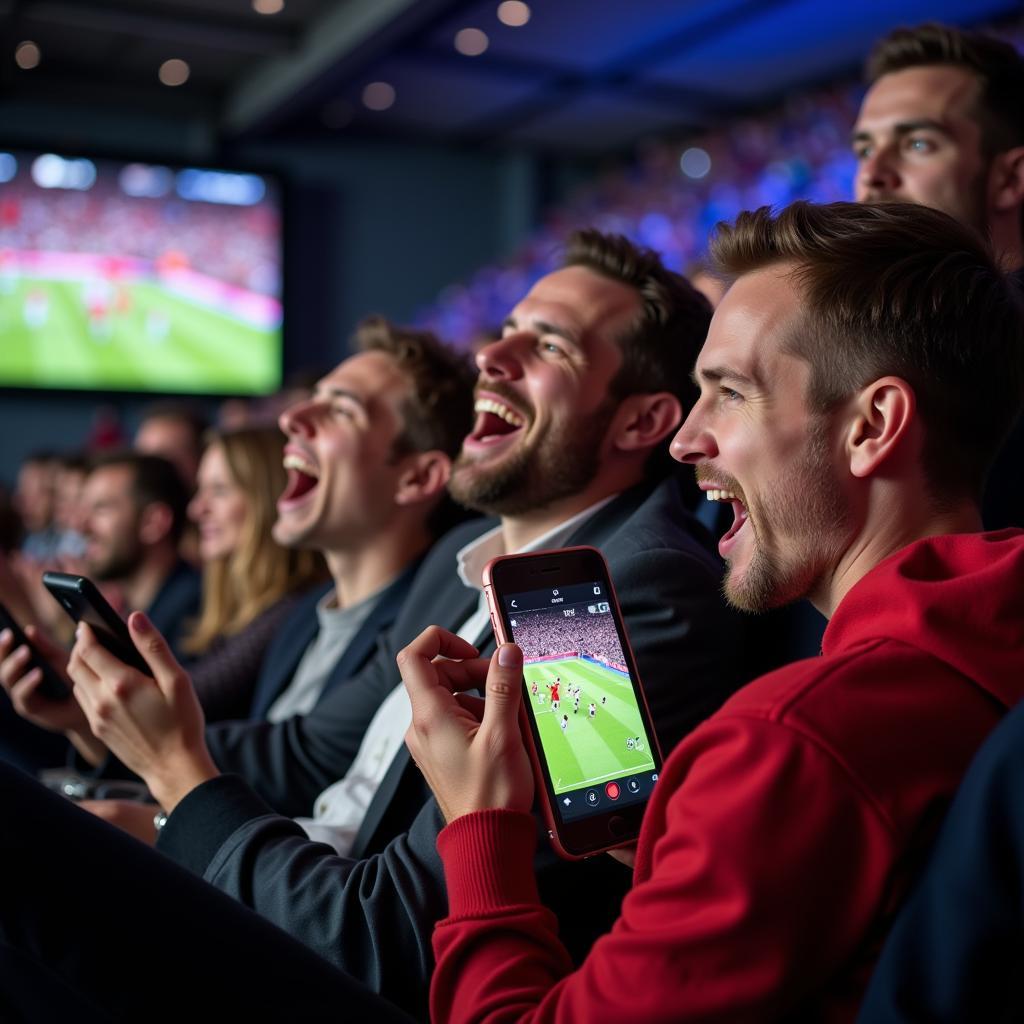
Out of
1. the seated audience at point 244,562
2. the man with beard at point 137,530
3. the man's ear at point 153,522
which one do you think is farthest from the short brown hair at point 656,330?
the man's ear at point 153,522

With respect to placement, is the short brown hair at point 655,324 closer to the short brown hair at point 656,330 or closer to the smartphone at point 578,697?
the short brown hair at point 656,330

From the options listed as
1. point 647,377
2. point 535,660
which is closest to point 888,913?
point 535,660

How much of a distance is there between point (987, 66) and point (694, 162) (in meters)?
4.40

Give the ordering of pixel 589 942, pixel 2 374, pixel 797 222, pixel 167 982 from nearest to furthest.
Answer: pixel 167 982 → pixel 797 222 → pixel 589 942 → pixel 2 374

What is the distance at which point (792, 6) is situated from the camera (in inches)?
203

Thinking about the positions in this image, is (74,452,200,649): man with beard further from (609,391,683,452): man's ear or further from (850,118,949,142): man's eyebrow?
(850,118,949,142): man's eyebrow

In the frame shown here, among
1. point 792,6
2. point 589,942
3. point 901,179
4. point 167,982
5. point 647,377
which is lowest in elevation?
point 589,942

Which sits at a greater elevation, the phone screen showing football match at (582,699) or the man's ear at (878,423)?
the man's ear at (878,423)

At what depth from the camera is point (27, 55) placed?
6.49 metres

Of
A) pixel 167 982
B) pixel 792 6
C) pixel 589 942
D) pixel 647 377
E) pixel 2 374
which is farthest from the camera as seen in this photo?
pixel 2 374

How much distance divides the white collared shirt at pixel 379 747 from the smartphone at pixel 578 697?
1.07 ft

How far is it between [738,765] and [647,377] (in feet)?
3.36

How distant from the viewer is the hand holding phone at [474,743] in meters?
1.01

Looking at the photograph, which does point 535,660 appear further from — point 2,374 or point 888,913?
point 2,374
